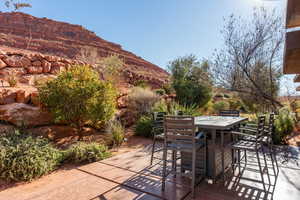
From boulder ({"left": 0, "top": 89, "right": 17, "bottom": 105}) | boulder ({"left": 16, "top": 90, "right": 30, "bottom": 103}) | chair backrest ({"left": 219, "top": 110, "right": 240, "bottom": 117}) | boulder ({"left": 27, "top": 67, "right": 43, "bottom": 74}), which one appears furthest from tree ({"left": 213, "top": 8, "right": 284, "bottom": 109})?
boulder ({"left": 27, "top": 67, "right": 43, "bottom": 74})

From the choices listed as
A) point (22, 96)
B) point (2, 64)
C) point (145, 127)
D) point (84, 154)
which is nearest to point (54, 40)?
point (2, 64)

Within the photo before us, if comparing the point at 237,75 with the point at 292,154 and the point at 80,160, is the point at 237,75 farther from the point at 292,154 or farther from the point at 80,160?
the point at 80,160

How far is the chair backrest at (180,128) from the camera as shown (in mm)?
1994

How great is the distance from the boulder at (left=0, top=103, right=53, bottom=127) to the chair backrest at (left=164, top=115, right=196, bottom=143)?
11.7 feet

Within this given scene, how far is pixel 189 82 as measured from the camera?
907 centimetres

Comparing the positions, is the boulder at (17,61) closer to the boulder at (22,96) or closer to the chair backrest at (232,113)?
the boulder at (22,96)

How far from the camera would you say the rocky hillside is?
1784 cm

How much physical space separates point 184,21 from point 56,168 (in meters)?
7.03

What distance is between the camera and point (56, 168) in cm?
287

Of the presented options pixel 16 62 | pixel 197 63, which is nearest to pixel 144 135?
pixel 197 63

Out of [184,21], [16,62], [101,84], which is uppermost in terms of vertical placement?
[184,21]

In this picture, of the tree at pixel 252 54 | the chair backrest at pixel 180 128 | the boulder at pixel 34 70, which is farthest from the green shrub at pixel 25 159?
the boulder at pixel 34 70

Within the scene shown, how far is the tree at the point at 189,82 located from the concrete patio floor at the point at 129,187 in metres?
6.12

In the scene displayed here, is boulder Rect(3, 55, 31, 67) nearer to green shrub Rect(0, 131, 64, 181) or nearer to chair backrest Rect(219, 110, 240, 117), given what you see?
green shrub Rect(0, 131, 64, 181)
